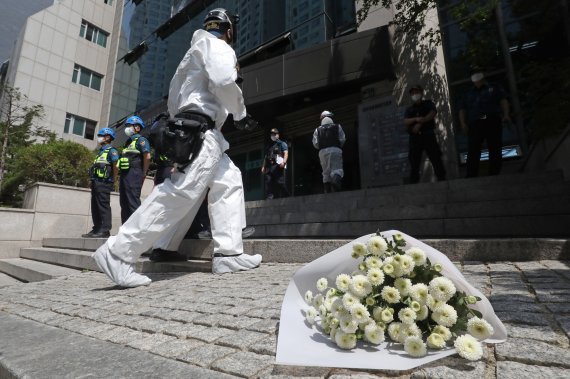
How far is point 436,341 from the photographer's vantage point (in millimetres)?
1114

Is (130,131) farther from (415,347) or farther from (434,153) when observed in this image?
(415,347)

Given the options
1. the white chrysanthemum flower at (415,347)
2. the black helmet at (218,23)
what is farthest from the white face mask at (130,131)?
the white chrysanthemum flower at (415,347)

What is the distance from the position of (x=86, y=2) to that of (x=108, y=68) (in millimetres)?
5532

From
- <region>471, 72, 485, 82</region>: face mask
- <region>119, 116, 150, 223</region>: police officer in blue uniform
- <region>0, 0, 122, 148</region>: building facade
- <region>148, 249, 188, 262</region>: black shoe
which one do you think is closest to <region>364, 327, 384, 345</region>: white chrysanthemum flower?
<region>148, 249, 188, 262</region>: black shoe

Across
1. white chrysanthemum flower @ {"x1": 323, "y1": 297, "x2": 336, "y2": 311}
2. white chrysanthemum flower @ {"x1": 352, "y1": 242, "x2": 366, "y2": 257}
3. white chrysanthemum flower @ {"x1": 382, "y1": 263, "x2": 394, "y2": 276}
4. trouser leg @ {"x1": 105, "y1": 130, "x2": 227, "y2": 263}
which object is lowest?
white chrysanthemum flower @ {"x1": 323, "y1": 297, "x2": 336, "y2": 311}

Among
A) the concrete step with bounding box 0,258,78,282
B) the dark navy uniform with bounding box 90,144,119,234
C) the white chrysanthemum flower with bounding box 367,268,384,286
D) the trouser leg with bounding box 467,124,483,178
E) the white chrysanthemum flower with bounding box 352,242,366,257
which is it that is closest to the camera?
the white chrysanthemum flower with bounding box 367,268,384,286

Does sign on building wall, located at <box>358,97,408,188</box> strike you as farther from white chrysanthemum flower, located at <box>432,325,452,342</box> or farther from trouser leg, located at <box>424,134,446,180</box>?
white chrysanthemum flower, located at <box>432,325,452,342</box>

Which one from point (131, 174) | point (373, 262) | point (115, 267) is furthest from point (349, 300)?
point (131, 174)

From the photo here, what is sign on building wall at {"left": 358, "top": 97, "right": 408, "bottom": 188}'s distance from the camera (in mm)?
8203

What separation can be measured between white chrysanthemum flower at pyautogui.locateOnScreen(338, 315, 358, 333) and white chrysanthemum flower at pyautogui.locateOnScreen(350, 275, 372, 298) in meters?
0.09

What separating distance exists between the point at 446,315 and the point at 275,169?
23.1ft

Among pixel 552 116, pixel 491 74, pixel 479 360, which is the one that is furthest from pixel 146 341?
pixel 491 74

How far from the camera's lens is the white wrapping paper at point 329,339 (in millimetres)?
1105

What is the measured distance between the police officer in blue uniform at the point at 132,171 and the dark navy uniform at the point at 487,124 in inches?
212
